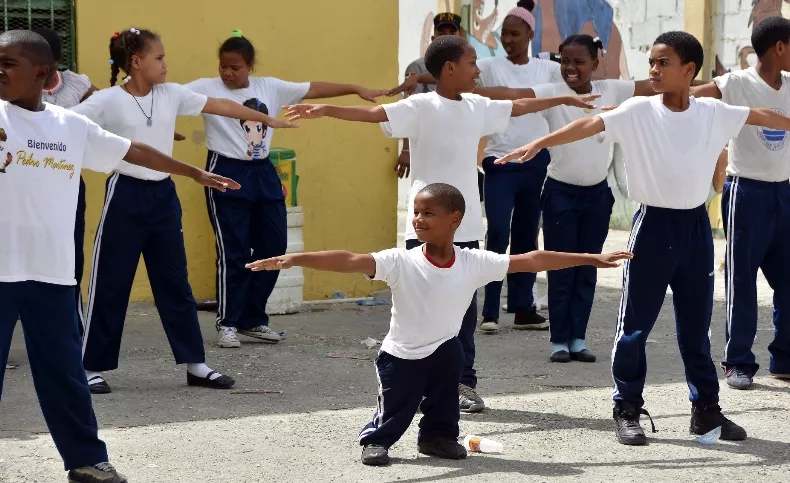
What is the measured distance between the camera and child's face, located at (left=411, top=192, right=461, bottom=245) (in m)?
5.58

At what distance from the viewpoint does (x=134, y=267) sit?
709 cm

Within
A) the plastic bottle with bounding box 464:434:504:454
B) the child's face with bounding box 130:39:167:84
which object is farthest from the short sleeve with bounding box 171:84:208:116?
the plastic bottle with bounding box 464:434:504:454

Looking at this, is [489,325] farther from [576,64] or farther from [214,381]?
[214,381]

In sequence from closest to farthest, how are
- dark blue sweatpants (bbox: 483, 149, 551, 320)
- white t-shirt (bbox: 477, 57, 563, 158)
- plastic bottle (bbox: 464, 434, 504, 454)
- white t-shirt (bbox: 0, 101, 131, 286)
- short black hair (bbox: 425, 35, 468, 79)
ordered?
white t-shirt (bbox: 0, 101, 131, 286), plastic bottle (bbox: 464, 434, 504, 454), short black hair (bbox: 425, 35, 468, 79), dark blue sweatpants (bbox: 483, 149, 551, 320), white t-shirt (bbox: 477, 57, 563, 158)

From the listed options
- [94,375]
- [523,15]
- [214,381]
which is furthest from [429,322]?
[523,15]

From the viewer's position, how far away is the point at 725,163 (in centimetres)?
719

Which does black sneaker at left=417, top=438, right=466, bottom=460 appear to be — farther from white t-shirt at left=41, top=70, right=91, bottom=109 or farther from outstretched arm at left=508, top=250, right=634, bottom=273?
white t-shirt at left=41, top=70, right=91, bottom=109

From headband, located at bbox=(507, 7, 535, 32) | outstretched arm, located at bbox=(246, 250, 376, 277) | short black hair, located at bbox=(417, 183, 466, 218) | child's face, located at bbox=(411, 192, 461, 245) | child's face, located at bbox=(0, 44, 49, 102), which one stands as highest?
headband, located at bbox=(507, 7, 535, 32)

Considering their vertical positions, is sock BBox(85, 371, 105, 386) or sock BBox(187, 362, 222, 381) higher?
sock BBox(187, 362, 222, 381)

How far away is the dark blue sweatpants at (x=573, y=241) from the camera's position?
7.96 m

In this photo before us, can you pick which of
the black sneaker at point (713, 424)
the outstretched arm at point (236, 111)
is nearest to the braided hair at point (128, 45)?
the outstretched arm at point (236, 111)

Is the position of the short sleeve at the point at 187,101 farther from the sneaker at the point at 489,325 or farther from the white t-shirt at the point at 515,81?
the sneaker at the point at 489,325

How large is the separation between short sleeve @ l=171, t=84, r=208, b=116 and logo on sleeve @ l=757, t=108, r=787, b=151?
3036mm

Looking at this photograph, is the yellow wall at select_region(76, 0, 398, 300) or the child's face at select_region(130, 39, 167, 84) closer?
the child's face at select_region(130, 39, 167, 84)
